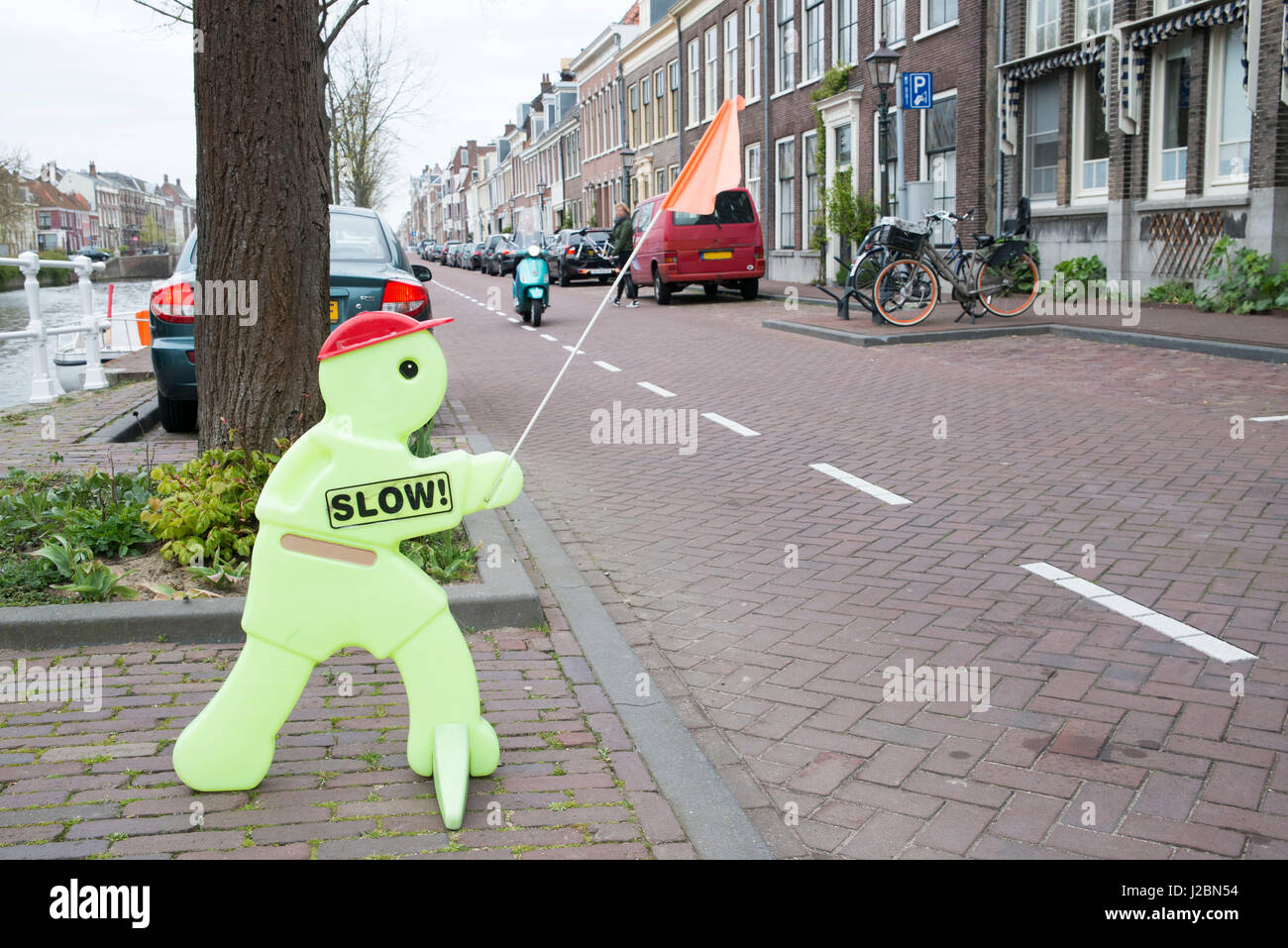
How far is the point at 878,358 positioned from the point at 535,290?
7.46 meters

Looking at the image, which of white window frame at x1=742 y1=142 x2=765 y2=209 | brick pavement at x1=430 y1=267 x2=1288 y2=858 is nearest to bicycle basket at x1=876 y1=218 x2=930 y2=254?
brick pavement at x1=430 y1=267 x2=1288 y2=858

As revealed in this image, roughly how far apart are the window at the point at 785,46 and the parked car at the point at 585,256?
6137 millimetres

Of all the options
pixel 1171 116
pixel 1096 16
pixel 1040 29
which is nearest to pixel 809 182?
pixel 1040 29

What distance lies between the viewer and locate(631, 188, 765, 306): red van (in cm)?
2097

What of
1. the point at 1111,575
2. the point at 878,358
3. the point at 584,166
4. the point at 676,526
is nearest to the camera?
the point at 1111,575

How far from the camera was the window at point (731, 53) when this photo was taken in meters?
32.0

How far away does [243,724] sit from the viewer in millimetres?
2984

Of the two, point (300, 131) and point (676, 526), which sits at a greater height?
point (300, 131)

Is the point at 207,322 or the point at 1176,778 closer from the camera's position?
the point at 1176,778

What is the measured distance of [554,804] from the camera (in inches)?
115

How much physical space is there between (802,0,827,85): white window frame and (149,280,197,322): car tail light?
21034 millimetres

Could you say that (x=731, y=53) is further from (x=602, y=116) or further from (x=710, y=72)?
(x=602, y=116)

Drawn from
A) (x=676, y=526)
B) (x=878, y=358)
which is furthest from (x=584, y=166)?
(x=676, y=526)
